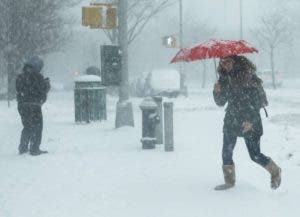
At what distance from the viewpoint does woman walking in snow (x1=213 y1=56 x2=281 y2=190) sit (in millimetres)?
7402

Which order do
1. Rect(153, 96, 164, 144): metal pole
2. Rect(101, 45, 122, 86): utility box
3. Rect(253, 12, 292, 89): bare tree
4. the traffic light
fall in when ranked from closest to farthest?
Rect(153, 96, 164, 144): metal pole → Rect(101, 45, 122, 86): utility box → the traffic light → Rect(253, 12, 292, 89): bare tree

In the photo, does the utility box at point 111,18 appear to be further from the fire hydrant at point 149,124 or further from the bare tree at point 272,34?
the bare tree at point 272,34

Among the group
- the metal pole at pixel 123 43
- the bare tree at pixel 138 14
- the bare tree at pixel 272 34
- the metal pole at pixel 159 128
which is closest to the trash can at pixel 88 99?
the metal pole at pixel 123 43

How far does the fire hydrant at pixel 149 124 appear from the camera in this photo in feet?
38.4

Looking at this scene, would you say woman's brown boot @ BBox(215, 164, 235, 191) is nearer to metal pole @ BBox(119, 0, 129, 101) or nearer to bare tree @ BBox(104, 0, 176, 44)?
metal pole @ BBox(119, 0, 129, 101)

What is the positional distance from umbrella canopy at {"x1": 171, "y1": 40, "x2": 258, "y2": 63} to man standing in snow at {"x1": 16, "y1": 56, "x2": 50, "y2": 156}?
4.07 metres

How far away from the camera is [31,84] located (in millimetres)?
11086

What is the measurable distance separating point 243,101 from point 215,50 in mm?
696

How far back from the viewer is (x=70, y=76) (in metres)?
78.8

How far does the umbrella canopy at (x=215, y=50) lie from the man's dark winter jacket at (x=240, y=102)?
1.07ft

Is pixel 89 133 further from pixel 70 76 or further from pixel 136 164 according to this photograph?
pixel 70 76

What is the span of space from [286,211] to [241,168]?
2.83 meters

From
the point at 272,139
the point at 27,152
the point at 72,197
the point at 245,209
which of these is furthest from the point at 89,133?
the point at 245,209

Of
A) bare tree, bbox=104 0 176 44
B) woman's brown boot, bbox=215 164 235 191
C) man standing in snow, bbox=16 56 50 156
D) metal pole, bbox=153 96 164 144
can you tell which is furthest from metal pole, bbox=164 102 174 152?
bare tree, bbox=104 0 176 44
